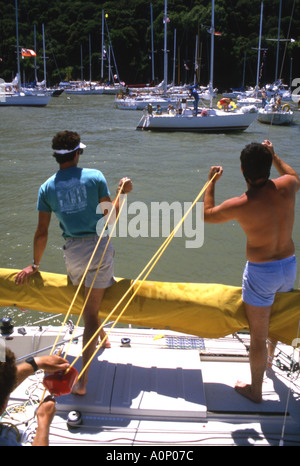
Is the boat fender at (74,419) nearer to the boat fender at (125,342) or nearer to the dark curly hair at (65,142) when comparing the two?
the boat fender at (125,342)

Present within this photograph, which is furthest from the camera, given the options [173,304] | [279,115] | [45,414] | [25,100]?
[25,100]

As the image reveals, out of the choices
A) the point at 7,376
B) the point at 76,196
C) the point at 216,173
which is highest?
the point at 216,173

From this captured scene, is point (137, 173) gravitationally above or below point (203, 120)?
below

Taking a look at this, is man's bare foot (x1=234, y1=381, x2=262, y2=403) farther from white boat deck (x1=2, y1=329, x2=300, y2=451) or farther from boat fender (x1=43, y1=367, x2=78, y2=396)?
boat fender (x1=43, y1=367, x2=78, y2=396)

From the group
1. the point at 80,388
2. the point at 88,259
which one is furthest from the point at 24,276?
the point at 80,388

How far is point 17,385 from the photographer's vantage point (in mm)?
2100

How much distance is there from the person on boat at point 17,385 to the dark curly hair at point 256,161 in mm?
1436

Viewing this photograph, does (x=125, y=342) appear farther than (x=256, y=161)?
Yes

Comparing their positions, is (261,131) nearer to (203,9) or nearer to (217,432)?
(217,432)

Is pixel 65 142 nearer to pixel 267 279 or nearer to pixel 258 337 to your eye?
pixel 267 279

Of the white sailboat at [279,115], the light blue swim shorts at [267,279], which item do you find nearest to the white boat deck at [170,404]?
the light blue swim shorts at [267,279]

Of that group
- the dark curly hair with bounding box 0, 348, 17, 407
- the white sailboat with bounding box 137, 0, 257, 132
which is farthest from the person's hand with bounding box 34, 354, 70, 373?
the white sailboat with bounding box 137, 0, 257, 132

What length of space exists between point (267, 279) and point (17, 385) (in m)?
1.44

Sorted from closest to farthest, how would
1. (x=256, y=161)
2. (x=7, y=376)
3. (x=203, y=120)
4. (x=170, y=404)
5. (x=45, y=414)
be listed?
(x=7, y=376) → (x=45, y=414) → (x=256, y=161) → (x=170, y=404) → (x=203, y=120)
